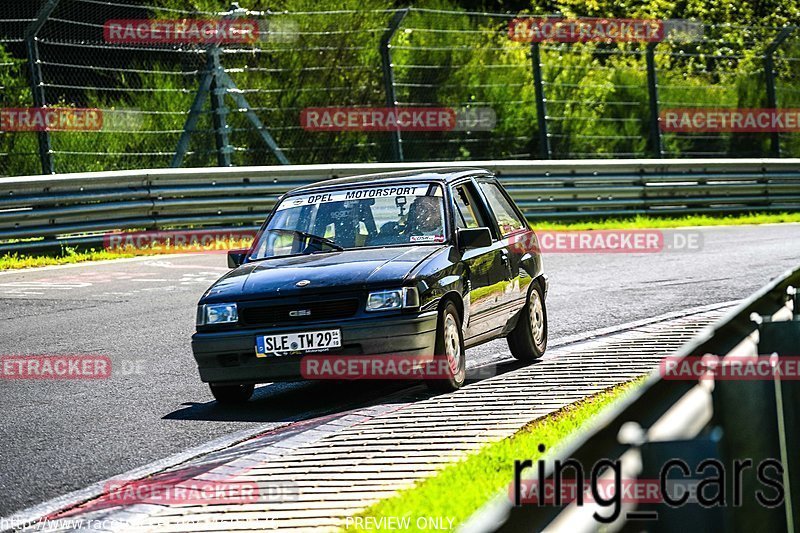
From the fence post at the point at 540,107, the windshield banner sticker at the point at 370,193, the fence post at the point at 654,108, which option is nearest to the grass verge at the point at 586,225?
the fence post at the point at 540,107

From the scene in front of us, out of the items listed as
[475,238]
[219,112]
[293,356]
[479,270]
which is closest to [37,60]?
[219,112]

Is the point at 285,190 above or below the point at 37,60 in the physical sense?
below

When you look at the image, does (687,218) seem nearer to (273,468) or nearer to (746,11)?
(273,468)

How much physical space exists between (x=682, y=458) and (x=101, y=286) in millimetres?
12547

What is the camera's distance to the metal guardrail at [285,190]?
1742 cm

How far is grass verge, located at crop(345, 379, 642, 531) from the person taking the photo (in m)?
5.27

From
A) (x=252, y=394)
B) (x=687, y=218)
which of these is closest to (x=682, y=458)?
(x=252, y=394)

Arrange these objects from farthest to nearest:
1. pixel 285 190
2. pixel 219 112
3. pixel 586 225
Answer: pixel 586 225, pixel 285 190, pixel 219 112

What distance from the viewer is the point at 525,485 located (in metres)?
2.45

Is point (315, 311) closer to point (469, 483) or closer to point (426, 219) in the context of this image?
point (426, 219)

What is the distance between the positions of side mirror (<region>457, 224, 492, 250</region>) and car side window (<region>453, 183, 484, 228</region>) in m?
0.33

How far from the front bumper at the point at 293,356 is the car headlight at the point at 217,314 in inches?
3.8

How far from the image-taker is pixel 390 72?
2167 cm

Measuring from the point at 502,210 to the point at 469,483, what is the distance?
5.19 m
